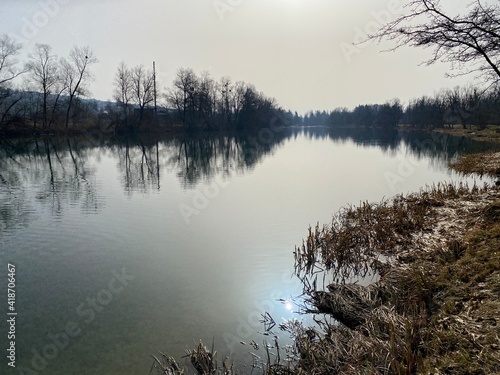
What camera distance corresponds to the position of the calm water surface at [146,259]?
4863mm

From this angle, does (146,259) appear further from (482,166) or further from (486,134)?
(486,134)

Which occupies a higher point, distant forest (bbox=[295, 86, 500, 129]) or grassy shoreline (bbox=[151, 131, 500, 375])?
distant forest (bbox=[295, 86, 500, 129])

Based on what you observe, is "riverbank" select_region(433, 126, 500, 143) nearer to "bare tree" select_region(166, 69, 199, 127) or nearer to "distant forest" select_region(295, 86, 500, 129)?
"distant forest" select_region(295, 86, 500, 129)

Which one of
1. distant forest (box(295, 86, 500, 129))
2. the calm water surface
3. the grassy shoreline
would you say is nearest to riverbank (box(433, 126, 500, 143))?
distant forest (box(295, 86, 500, 129))

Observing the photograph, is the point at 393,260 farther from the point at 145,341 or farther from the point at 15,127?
the point at 15,127

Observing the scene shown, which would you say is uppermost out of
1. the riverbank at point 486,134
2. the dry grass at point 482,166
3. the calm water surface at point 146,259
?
the riverbank at point 486,134

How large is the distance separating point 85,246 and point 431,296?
785cm

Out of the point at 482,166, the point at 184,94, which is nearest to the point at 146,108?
the point at 184,94

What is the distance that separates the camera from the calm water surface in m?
4.86

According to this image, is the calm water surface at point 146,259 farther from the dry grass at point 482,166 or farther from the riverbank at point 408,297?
the dry grass at point 482,166

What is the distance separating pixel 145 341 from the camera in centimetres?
484

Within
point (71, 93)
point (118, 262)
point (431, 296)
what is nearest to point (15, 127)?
point (71, 93)

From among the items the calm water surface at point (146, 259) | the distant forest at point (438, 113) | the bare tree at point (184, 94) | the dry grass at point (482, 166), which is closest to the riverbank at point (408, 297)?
the calm water surface at point (146, 259)

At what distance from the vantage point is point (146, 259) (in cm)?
779
